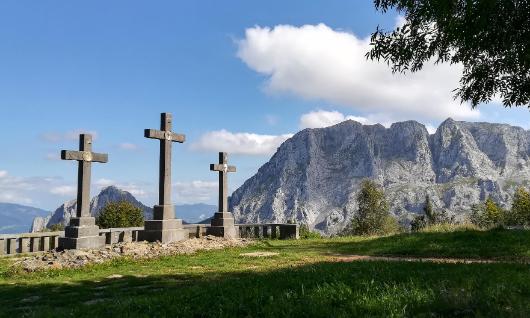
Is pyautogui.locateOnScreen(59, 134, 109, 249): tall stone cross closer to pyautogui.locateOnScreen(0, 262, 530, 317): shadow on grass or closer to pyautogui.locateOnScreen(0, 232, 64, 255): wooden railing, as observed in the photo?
pyautogui.locateOnScreen(0, 232, 64, 255): wooden railing

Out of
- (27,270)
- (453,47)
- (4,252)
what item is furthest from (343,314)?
(4,252)

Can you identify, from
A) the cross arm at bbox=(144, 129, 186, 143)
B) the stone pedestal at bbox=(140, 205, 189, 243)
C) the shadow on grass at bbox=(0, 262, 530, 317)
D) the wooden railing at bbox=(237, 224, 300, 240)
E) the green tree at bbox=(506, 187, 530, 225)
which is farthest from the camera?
→ the green tree at bbox=(506, 187, 530, 225)

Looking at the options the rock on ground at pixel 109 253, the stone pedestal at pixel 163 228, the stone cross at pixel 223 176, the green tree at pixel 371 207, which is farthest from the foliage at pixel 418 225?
the stone pedestal at pixel 163 228

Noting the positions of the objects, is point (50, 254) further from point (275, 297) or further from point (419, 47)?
point (419, 47)

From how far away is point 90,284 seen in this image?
1006 cm

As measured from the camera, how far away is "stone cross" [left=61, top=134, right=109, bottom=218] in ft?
57.3

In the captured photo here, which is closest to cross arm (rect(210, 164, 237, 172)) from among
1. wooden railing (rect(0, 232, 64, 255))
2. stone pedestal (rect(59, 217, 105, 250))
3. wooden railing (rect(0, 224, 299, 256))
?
wooden railing (rect(0, 224, 299, 256))

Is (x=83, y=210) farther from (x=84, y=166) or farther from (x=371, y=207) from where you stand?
(x=371, y=207)

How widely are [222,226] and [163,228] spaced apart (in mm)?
4497

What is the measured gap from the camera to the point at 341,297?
5.62 metres

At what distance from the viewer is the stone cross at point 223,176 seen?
2382 centimetres

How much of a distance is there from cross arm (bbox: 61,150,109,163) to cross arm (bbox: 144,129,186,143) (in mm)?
2155

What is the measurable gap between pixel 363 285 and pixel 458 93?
8.59 m

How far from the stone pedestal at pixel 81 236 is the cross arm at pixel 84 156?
7.97 feet
